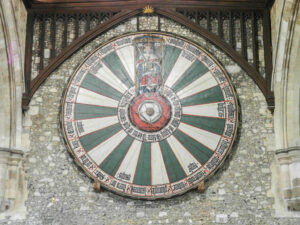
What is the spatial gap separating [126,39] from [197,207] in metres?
2.42

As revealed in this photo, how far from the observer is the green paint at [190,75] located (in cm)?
738

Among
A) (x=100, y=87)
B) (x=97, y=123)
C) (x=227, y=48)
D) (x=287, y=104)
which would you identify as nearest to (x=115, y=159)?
(x=97, y=123)

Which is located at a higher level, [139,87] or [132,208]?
[139,87]

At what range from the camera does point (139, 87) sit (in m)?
7.43

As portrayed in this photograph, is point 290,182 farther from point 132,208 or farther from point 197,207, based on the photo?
point 132,208

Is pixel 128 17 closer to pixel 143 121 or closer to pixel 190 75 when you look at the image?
pixel 190 75

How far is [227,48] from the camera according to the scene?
7.54 m

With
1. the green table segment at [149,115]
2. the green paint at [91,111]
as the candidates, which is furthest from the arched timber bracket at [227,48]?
the green paint at [91,111]

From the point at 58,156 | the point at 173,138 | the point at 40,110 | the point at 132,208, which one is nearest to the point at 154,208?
the point at 132,208

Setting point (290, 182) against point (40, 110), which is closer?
point (290, 182)

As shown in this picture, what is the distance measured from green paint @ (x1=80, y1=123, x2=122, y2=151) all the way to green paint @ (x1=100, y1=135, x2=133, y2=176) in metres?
0.20

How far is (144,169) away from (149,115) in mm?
716

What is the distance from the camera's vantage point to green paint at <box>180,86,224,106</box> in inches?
288

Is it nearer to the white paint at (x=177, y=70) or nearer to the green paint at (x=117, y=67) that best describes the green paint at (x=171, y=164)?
the white paint at (x=177, y=70)
